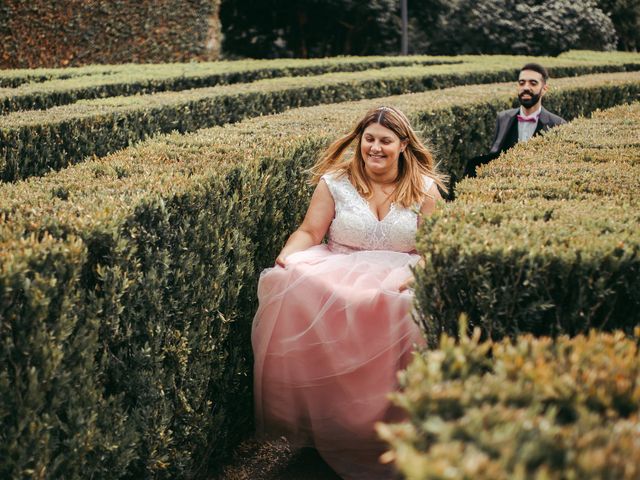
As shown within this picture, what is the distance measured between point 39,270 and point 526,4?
1032 inches

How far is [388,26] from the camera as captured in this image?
2675 cm

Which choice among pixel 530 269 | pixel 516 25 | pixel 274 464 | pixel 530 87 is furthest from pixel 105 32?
pixel 530 269

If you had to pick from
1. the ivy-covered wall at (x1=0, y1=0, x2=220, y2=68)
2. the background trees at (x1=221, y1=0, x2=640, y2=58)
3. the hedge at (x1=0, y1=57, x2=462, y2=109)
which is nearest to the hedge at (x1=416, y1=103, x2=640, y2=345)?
the hedge at (x1=0, y1=57, x2=462, y2=109)

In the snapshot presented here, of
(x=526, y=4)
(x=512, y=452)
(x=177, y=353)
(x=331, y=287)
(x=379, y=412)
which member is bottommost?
(x=379, y=412)

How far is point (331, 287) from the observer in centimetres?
412

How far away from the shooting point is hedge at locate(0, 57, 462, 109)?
9.07 metres

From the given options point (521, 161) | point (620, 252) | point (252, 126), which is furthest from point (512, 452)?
point (252, 126)

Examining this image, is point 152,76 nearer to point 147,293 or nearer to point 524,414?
point 147,293

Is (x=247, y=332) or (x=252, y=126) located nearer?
(x=247, y=332)

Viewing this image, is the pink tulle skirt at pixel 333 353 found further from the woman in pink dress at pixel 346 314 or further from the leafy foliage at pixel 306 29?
the leafy foliage at pixel 306 29

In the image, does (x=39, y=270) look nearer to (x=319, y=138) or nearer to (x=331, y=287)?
(x=331, y=287)

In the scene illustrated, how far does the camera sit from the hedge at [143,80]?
29.8 feet

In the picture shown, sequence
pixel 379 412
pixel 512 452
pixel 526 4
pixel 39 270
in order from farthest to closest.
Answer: pixel 526 4, pixel 379 412, pixel 39 270, pixel 512 452

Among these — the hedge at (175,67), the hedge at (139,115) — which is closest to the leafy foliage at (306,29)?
the hedge at (175,67)
